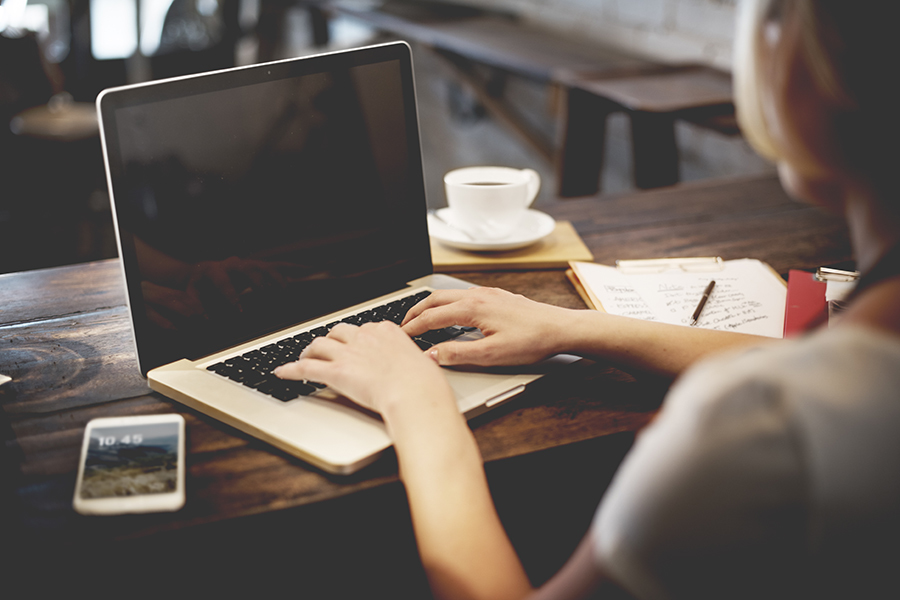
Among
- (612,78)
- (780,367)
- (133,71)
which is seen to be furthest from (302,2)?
(780,367)

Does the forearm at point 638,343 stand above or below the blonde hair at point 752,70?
below

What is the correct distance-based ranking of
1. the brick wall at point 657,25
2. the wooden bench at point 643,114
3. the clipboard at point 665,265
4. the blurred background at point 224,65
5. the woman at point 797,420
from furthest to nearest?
the blurred background at point 224,65 < the brick wall at point 657,25 < the wooden bench at point 643,114 < the clipboard at point 665,265 < the woman at point 797,420

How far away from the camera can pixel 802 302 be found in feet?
2.84

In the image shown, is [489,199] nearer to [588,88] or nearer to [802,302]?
[802,302]

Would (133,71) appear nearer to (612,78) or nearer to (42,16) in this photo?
(42,16)

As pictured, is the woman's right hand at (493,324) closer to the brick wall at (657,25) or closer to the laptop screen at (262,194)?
the laptop screen at (262,194)

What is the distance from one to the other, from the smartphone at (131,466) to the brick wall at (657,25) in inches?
80.1

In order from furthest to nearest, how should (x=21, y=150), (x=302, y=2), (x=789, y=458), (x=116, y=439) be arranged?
1. (x=302, y=2)
2. (x=21, y=150)
3. (x=116, y=439)
4. (x=789, y=458)

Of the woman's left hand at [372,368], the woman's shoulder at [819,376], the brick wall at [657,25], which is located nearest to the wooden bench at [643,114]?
the brick wall at [657,25]

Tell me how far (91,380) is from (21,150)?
9.54 feet

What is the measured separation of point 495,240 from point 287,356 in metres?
0.43

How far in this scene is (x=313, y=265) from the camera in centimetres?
80

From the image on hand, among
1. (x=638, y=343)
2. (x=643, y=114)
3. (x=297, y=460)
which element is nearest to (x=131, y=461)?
(x=297, y=460)

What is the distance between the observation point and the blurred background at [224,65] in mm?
2367
